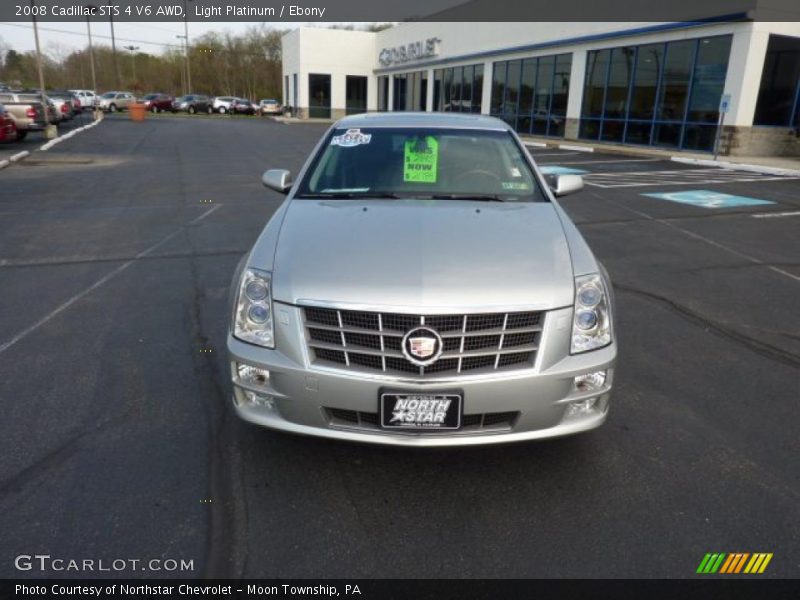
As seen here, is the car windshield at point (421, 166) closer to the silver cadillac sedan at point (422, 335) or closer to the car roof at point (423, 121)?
the car roof at point (423, 121)

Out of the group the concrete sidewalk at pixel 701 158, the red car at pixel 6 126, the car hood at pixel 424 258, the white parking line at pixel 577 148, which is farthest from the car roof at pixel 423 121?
the red car at pixel 6 126

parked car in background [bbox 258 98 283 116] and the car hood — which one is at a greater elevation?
parked car in background [bbox 258 98 283 116]

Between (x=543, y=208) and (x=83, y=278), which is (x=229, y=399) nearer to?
(x=543, y=208)

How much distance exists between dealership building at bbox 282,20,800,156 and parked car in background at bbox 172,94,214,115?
2293 centimetres

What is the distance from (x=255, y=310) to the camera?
2.91 meters

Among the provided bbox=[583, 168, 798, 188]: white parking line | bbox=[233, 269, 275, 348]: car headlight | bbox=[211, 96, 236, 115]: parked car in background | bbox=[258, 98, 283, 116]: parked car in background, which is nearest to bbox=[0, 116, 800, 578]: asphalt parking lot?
bbox=[233, 269, 275, 348]: car headlight

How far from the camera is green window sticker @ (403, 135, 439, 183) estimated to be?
4051 millimetres

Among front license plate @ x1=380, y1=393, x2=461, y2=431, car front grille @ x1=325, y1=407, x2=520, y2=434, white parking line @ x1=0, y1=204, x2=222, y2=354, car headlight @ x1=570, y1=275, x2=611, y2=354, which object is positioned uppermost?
car headlight @ x1=570, y1=275, x2=611, y2=354

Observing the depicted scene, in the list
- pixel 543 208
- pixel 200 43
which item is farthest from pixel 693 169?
pixel 200 43

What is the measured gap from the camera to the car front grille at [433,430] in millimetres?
2717

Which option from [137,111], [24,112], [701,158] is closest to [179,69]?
[137,111]

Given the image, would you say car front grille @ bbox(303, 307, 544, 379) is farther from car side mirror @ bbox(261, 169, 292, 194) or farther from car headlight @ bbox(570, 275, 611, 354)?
car side mirror @ bbox(261, 169, 292, 194)

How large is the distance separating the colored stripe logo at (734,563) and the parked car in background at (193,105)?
57.9 meters
